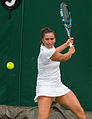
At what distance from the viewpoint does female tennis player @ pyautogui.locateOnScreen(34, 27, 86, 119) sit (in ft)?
9.20

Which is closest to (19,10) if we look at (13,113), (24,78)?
(24,78)

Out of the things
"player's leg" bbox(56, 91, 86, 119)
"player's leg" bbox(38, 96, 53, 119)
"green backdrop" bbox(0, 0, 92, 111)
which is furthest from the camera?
"green backdrop" bbox(0, 0, 92, 111)

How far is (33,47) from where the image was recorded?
4309mm

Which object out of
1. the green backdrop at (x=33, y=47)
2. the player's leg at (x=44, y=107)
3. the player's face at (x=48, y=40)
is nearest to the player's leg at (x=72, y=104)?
the player's leg at (x=44, y=107)

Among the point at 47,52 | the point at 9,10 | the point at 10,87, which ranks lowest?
the point at 10,87

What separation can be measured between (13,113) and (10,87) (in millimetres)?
448

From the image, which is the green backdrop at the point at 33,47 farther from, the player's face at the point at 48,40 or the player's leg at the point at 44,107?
the player's leg at the point at 44,107

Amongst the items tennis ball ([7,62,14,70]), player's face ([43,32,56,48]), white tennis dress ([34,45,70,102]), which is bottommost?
tennis ball ([7,62,14,70])

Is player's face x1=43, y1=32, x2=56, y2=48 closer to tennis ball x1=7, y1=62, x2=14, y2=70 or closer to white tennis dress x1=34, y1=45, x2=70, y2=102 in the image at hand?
white tennis dress x1=34, y1=45, x2=70, y2=102

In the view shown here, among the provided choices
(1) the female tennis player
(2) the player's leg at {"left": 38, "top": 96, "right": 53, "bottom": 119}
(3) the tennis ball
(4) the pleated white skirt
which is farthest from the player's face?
(3) the tennis ball

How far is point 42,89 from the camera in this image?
287 centimetres

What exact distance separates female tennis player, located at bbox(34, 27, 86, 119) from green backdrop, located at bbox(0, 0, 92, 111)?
3.92ft

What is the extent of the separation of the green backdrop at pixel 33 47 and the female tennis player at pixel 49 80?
1.20 metres

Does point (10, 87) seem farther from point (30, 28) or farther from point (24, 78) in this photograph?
point (30, 28)
